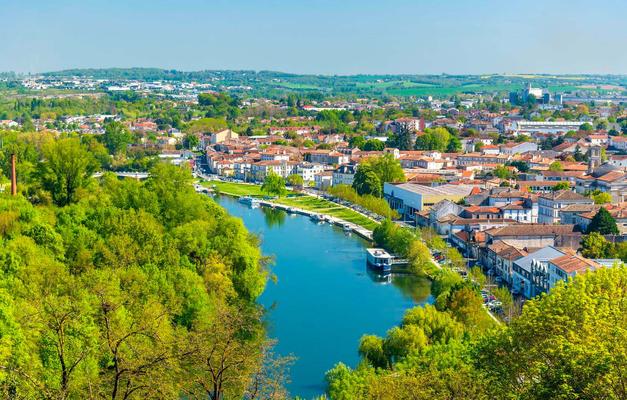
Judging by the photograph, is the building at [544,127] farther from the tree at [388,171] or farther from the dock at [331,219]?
the dock at [331,219]

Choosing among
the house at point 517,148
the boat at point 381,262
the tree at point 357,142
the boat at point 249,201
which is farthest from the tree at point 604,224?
the tree at point 357,142

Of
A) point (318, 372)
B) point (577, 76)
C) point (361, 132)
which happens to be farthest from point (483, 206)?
point (577, 76)

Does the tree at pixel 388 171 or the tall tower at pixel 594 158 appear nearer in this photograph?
the tree at pixel 388 171

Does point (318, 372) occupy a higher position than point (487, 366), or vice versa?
point (487, 366)

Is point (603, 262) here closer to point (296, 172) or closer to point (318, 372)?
point (318, 372)

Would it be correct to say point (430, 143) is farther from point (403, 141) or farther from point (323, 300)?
point (323, 300)

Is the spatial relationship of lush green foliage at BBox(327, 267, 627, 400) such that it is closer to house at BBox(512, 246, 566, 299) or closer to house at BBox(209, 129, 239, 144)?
house at BBox(512, 246, 566, 299)
